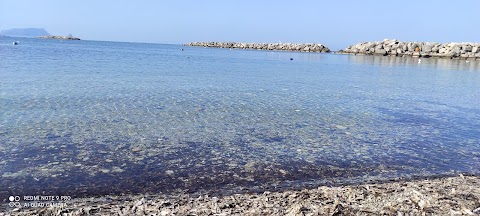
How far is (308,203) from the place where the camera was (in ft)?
16.6

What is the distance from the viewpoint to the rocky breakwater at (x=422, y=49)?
66.0m

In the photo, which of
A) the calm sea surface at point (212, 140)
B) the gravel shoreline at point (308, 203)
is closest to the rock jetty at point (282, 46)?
the calm sea surface at point (212, 140)

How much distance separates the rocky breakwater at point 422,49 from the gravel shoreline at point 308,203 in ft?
231

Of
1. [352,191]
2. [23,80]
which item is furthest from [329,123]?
[23,80]

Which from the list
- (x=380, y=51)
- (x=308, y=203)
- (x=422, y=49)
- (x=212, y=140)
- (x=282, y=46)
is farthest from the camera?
(x=282, y=46)

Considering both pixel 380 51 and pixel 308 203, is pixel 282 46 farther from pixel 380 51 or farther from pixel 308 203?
pixel 308 203

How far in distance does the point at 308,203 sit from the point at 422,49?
76.7 metres

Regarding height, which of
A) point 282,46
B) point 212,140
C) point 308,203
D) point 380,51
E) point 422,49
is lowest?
point 212,140

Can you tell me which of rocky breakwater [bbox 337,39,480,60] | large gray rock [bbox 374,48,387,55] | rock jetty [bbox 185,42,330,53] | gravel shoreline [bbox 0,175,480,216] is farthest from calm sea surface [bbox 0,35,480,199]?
rock jetty [bbox 185,42,330,53]

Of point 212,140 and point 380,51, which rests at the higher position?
point 380,51

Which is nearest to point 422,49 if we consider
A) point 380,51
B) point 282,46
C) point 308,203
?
point 380,51

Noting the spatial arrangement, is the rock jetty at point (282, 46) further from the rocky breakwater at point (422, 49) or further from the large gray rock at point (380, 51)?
the large gray rock at point (380, 51)

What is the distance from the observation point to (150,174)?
22.7ft

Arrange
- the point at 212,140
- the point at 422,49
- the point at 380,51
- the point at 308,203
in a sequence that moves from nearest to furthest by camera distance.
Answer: the point at 308,203
the point at 212,140
the point at 422,49
the point at 380,51
